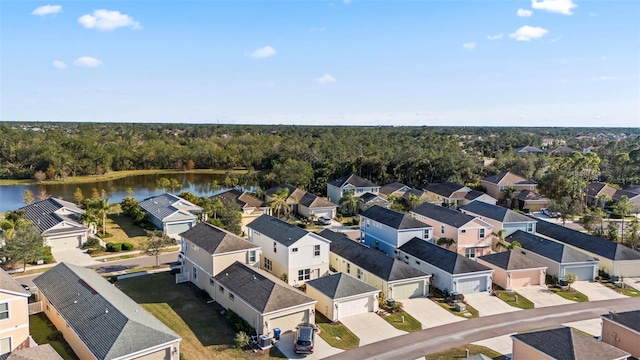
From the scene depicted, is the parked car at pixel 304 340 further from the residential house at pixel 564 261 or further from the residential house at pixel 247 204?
the residential house at pixel 247 204

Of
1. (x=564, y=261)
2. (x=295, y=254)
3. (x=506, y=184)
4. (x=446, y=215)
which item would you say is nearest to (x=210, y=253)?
(x=295, y=254)

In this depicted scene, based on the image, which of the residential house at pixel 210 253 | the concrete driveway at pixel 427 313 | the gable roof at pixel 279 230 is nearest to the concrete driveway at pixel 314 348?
the concrete driveway at pixel 427 313

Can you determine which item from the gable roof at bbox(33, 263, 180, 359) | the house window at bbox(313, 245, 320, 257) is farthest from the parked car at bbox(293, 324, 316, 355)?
the house window at bbox(313, 245, 320, 257)

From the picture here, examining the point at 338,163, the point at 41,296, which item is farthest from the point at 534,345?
the point at 338,163

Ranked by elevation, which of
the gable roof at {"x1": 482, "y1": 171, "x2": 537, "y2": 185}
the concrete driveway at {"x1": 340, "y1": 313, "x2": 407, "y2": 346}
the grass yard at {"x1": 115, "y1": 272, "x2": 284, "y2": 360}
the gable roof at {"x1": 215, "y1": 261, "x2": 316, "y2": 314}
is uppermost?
the gable roof at {"x1": 482, "y1": 171, "x2": 537, "y2": 185}

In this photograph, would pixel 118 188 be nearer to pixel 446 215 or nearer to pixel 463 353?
pixel 446 215

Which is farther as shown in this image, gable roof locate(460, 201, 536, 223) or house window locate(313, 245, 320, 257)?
gable roof locate(460, 201, 536, 223)

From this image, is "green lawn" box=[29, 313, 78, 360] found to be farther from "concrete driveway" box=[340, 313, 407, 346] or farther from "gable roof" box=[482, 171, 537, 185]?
"gable roof" box=[482, 171, 537, 185]

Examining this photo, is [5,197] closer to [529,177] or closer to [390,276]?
[390,276]
